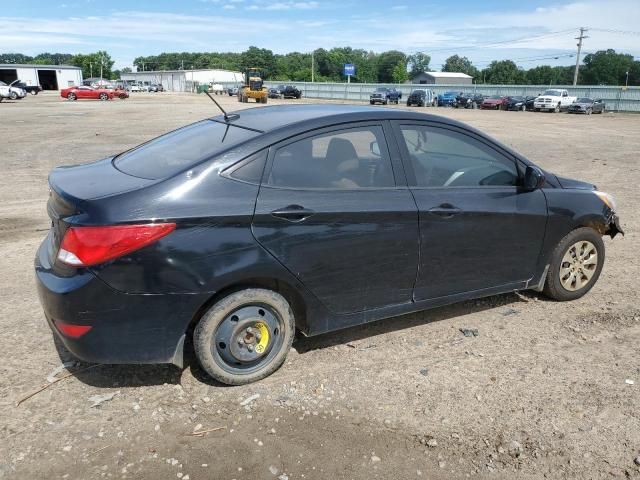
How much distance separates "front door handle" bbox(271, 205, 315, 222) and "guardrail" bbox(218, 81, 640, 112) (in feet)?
170

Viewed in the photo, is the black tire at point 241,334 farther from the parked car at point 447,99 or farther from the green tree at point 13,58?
the green tree at point 13,58

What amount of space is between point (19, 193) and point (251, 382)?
716 centimetres

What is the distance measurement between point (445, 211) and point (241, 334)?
1636 mm

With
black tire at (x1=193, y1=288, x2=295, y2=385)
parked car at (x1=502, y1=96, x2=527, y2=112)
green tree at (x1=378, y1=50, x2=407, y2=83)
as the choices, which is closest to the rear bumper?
black tire at (x1=193, y1=288, x2=295, y2=385)

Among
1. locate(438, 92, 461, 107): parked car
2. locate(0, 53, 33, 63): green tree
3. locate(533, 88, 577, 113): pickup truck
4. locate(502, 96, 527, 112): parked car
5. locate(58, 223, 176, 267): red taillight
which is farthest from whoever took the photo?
locate(0, 53, 33, 63): green tree

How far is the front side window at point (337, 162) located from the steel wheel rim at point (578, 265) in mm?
1974

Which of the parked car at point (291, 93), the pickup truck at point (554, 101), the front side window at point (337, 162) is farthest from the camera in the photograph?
the parked car at point (291, 93)

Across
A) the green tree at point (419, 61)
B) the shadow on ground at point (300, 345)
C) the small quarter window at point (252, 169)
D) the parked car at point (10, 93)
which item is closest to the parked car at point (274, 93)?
the parked car at point (10, 93)

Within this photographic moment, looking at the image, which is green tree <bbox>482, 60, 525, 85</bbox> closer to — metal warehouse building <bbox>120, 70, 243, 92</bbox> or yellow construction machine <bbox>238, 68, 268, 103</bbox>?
metal warehouse building <bbox>120, 70, 243, 92</bbox>

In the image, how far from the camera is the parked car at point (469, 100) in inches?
1994

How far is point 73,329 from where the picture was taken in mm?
2979

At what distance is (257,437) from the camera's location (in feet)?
9.74

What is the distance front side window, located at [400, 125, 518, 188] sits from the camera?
12.6 ft

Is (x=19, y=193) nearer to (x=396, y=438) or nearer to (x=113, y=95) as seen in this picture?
(x=396, y=438)
